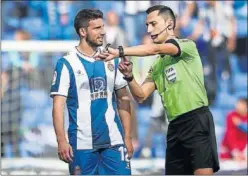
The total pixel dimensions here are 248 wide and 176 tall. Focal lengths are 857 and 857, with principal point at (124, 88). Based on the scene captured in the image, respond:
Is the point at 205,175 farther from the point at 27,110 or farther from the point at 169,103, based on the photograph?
the point at 27,110

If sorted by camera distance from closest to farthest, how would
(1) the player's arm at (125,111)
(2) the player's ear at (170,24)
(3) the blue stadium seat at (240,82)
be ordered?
(2) the player's ear at (170,24) → (1) the player's arm at (125,111) → (3) the blue stadium seat at (240,82)

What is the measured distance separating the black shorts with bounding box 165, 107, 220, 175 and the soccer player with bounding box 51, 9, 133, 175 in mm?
455

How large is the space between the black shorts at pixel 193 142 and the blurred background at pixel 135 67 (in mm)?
4959

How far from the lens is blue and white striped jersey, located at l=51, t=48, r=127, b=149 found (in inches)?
278

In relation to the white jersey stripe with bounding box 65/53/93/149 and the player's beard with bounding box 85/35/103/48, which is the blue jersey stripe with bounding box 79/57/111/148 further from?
the player's beard with bounding box 85/35/103/48

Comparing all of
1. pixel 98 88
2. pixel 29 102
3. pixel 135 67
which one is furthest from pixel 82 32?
pixel 29 102

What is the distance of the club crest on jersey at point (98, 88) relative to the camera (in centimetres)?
705

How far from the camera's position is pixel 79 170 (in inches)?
278

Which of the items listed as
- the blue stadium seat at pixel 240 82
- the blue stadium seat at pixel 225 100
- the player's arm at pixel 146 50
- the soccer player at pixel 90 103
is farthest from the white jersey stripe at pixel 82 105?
the blue stadium seat at pixel 240 82

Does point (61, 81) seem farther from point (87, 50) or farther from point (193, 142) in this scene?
point (193, 142)

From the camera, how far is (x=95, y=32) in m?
7.09

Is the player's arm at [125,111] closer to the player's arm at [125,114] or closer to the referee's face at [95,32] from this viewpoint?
the player's arm at [125,114]

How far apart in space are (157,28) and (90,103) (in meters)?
0.83

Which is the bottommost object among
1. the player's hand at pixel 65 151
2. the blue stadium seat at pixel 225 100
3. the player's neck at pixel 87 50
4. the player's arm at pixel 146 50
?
the player's hand at pixel 65 151
